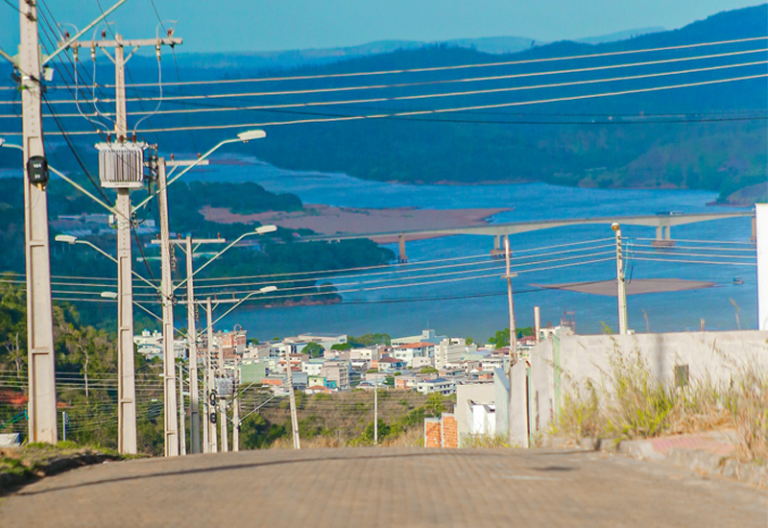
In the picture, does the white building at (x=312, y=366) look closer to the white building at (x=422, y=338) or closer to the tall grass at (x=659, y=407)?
the white building at (x=422, y=338)

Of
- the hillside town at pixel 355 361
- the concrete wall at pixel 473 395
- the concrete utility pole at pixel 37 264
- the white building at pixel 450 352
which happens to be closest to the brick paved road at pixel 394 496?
the concrete utility pole at pixel 37 264

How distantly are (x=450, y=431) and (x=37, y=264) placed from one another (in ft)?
93.0

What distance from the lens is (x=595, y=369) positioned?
46.7ft

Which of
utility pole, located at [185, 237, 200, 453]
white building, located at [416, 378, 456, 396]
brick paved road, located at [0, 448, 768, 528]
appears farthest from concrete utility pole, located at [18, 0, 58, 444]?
white building, located at [416, 378, 456, 396]

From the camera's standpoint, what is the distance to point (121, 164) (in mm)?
18750

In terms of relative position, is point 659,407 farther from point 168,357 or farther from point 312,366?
point 312,366

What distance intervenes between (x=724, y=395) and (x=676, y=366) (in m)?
2.45

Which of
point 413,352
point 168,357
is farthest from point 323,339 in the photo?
point 168,357

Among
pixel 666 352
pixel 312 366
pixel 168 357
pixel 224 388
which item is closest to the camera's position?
pixel 666 352

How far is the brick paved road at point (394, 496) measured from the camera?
6.89m

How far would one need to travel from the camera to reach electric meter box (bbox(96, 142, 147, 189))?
18594mm

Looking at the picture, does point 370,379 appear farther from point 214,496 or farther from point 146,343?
point 214,496

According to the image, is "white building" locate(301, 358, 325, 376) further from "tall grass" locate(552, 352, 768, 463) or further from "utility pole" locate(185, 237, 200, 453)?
"tall grass" locate(552, 352, 768, 463)

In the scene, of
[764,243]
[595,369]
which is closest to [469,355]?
[764,243]
